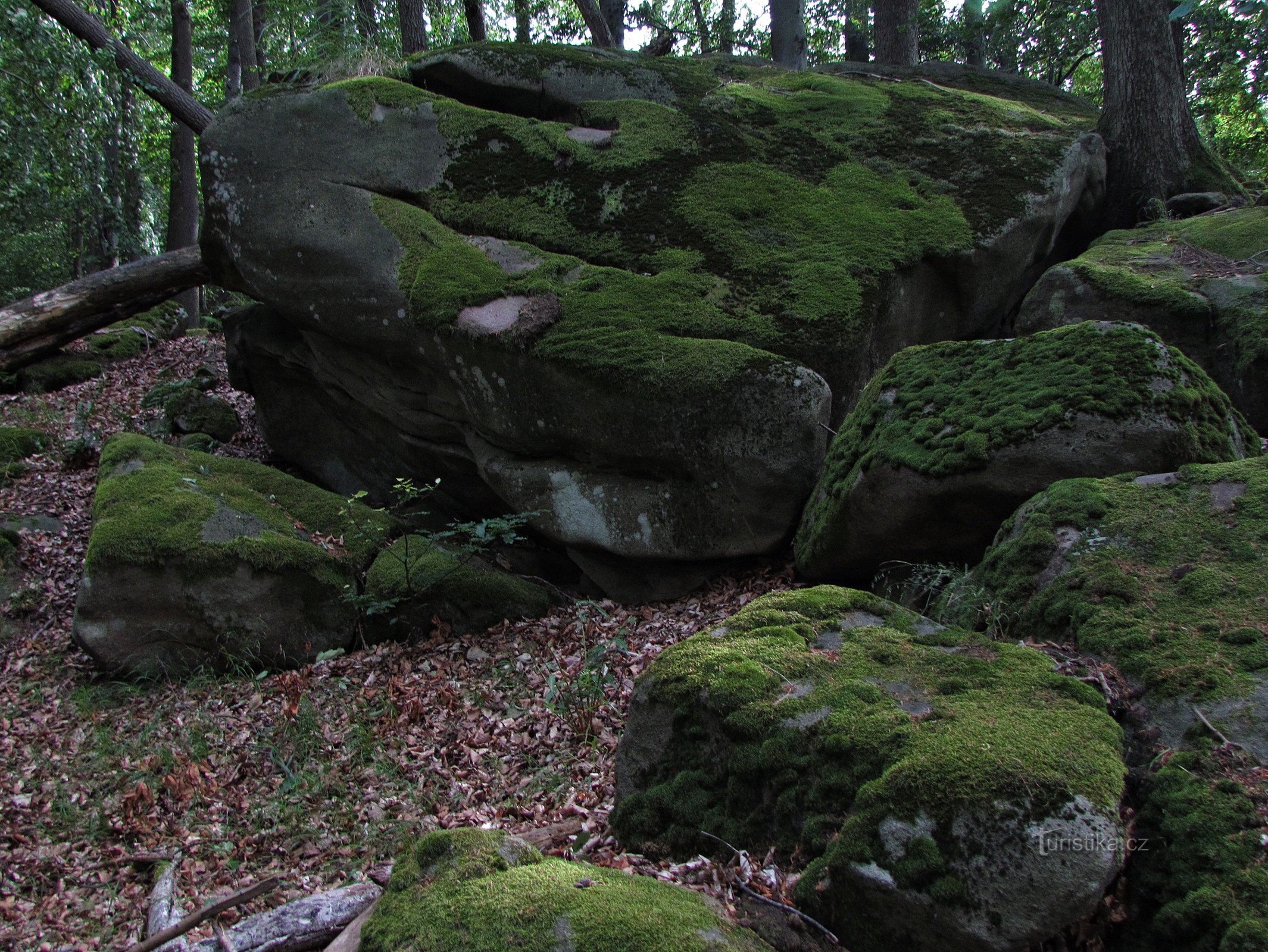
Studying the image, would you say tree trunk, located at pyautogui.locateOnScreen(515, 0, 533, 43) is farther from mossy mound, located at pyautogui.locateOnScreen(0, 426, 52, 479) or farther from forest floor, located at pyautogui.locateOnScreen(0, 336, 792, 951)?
forest floor, located at pyautogui.locateOnScreen(0, 336, 792, 951)

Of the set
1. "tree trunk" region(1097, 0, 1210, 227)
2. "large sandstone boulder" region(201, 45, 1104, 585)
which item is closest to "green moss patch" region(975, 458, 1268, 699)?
"large sandstone boulder" region(201, 45, 1104, 585)

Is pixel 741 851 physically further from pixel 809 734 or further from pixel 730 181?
pixel 730 181

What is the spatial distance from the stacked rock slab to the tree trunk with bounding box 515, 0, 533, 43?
1446 cm

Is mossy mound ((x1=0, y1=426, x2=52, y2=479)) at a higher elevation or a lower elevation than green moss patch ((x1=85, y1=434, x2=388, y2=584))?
higher

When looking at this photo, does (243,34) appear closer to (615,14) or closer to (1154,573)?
(615,14)

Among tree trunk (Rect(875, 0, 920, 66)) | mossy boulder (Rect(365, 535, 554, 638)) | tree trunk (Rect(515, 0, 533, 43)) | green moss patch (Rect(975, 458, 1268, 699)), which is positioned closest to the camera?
green moss patch (Rect(975, 458, 1268, 699))

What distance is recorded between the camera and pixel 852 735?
3006mm

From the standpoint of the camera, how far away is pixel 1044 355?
212 inches

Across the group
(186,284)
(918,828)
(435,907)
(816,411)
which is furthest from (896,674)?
Result: (186,284)

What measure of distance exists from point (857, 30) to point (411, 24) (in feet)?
30.8

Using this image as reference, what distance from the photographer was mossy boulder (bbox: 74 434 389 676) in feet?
21.1

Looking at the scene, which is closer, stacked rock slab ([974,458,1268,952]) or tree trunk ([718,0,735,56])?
stacked rock slab ([974,458,1268,952])

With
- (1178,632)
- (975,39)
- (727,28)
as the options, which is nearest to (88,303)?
(1178,632)

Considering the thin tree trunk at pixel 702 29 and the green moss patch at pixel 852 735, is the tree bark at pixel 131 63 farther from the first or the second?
the green moss patch at pixel 852 735
